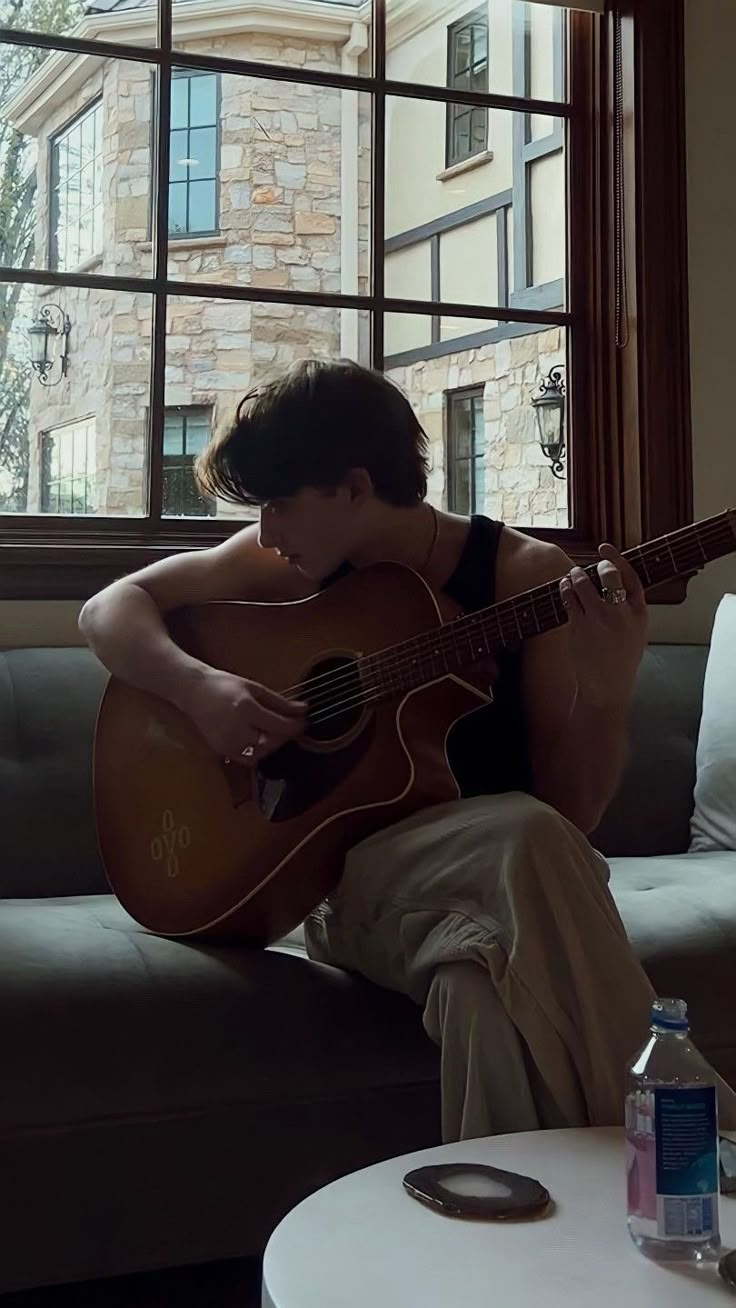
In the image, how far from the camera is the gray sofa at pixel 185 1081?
141 cm

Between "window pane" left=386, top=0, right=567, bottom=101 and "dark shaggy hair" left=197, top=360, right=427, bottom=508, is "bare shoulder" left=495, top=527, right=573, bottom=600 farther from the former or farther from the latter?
"window pane" left=386, top=0, right=567, bottom=101

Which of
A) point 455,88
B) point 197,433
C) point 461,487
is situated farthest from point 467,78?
point 197,433

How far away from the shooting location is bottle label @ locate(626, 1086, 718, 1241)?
0.89 m

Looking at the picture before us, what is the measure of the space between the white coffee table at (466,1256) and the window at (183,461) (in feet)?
5.48

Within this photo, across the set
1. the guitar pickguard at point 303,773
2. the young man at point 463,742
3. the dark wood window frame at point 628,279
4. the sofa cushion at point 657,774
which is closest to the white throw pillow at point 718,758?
the sofa cushion at point 657,774

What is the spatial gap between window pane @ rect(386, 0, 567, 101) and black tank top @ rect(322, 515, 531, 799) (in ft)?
4.78

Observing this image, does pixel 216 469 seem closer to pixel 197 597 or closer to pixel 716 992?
pixel 197 597

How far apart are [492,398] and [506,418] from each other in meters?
0.05

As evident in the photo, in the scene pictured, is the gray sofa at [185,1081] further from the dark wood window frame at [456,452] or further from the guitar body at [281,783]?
the dark wood window frame at [456,452]

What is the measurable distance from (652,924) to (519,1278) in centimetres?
92

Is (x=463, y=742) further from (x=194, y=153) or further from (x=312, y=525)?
(x=194, y=153)

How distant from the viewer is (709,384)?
2844mm

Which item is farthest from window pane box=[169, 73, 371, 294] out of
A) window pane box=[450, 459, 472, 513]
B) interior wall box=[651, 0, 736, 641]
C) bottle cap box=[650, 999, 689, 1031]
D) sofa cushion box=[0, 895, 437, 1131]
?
bottle cap box=[650, 999, 689, 1031]

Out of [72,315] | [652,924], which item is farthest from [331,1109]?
[72,315]
